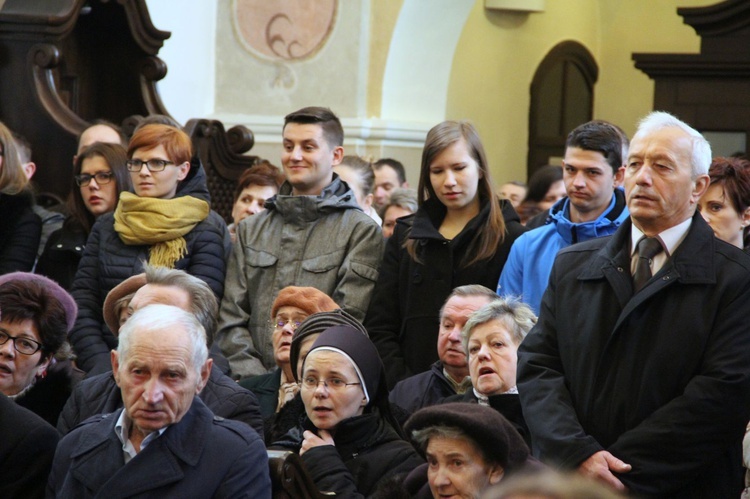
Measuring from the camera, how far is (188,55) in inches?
316

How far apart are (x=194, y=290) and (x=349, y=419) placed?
0.57 meters

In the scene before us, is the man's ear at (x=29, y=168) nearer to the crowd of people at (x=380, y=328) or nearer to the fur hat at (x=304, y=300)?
the crowd of people at (x=380, y=328)

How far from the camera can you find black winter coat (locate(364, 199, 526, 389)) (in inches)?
162

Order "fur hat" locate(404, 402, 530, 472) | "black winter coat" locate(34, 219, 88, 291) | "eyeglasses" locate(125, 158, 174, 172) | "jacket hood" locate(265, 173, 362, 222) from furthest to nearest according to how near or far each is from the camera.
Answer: "black winter coat" locate(34, 219, 88, 291) < "eyeglasses" locate(125, 158, 174, 172) < "jacket hood" locate(265, 173, 362, 222) < "fur hat" locate(404, 402, 530, 472)

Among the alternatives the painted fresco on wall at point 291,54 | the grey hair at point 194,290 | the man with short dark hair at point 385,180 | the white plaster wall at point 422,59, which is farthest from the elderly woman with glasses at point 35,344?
the white plaster wall at point 422,59

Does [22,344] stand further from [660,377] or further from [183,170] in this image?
[660,377]

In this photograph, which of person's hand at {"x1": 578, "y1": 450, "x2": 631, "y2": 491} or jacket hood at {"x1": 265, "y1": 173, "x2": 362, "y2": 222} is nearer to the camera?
person's hand at {"x1": 578, "y1": 450, "x2": 631, "y2": 491}

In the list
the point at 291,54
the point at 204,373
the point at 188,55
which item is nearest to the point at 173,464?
the point at 204,373

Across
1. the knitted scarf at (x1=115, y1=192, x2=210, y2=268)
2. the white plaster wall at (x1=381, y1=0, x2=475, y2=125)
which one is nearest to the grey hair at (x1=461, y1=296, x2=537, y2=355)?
the knitted scarf at (x1=115, y1=192, x2=210, y2=268)

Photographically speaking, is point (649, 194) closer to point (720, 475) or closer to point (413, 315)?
point (720, 475)

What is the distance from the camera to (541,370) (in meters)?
3.15

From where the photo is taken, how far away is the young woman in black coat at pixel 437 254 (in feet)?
13.5

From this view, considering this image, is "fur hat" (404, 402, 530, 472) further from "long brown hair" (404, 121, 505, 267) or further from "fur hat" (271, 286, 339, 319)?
"long brown hair" (404, 121, 505, 267)

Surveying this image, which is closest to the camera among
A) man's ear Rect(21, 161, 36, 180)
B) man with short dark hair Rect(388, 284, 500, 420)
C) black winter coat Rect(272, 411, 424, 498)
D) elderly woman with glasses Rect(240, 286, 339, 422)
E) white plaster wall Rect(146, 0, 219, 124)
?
black winter coat Rect(272, 411, 424, 498)
